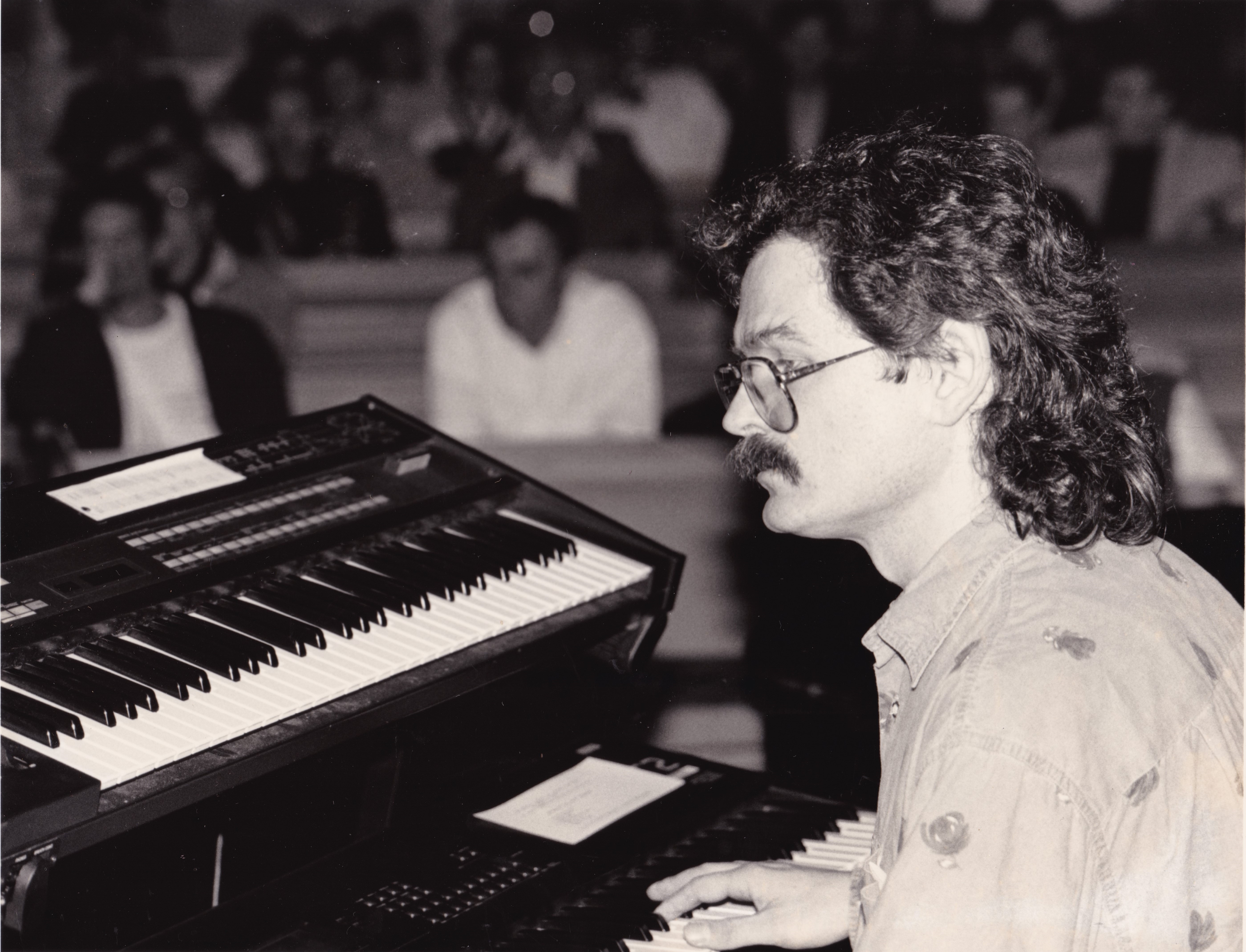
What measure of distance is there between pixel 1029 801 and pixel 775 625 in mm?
1562

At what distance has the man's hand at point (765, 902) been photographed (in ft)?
6.28

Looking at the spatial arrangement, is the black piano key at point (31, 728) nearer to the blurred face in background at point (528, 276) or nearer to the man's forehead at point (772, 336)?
the man's forehead at point (772, 336)


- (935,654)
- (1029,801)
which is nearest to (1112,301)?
(935,654)

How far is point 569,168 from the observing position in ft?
23.2

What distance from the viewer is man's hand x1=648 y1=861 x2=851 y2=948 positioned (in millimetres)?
1914

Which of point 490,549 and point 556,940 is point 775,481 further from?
point 490,549

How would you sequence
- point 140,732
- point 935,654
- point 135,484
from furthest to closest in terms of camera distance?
point 135,484, point 140,732, point 935,654

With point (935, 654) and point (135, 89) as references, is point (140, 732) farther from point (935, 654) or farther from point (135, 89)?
point (135, 89)

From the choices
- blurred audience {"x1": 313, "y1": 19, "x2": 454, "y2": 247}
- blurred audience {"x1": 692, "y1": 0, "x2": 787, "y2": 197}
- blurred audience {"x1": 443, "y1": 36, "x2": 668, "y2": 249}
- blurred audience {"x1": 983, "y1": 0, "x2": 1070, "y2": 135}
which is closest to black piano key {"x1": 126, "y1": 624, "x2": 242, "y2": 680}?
blurred audience {"x1": 443, "y1": 36, "x2": 668, "y2": 249}

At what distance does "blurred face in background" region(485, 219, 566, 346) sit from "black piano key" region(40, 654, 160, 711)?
3857mm

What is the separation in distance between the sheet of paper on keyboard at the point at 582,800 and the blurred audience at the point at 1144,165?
6.18 meters

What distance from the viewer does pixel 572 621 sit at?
2.40m

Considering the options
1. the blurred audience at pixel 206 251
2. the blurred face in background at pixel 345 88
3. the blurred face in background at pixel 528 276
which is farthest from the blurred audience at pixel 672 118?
the blurred audience at pixel 206 251

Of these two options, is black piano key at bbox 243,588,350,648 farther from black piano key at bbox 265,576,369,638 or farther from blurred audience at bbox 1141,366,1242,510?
blurred audience at bbox 1141,366,1242,510
